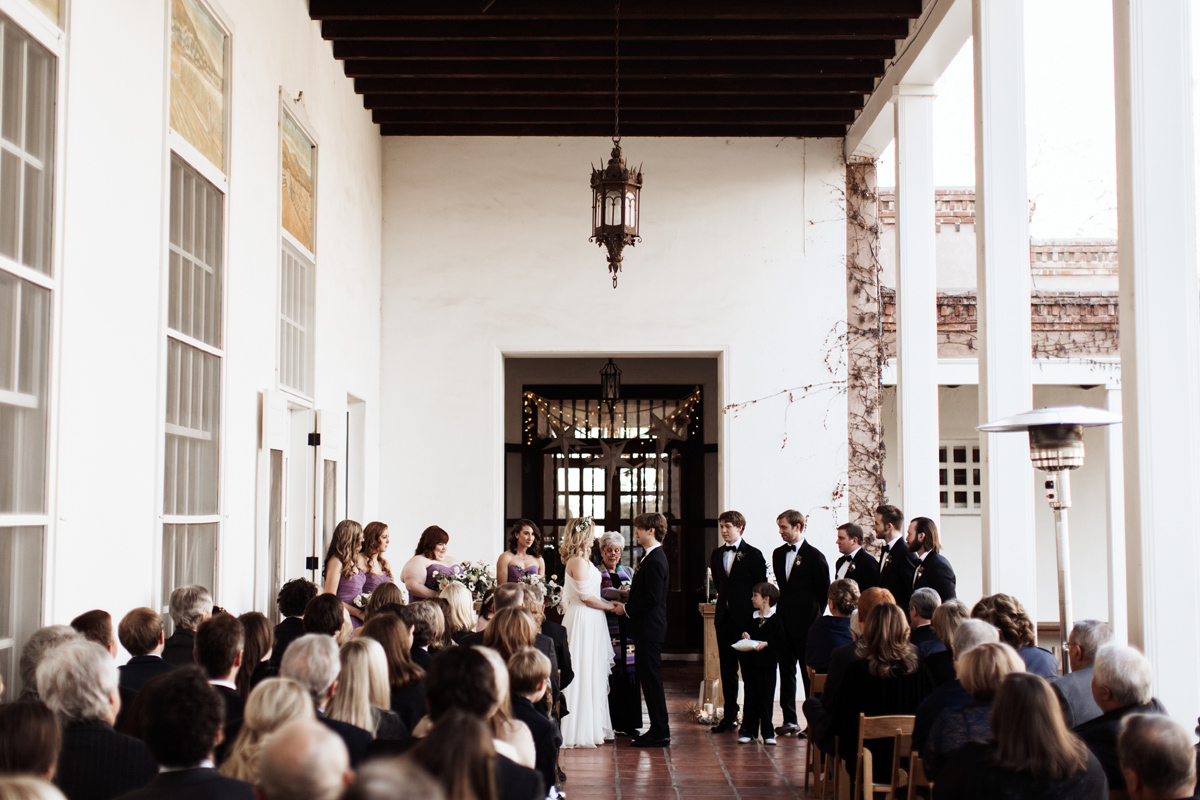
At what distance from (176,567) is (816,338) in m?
7.21

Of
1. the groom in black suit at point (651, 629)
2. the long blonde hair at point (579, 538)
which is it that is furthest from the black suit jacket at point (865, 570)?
the long blonde hair at point (579, 538)

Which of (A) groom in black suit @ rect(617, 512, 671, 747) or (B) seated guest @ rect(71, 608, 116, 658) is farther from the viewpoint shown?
(A) groom in black suit @ rect(617, 512, 671, 747)

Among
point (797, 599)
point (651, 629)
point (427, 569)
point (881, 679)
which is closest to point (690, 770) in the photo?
point (651, 629)

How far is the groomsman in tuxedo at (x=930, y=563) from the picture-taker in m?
7.20

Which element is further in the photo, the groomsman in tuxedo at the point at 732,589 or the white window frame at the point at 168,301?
the groomsman in tuxedo at the point at 732,589

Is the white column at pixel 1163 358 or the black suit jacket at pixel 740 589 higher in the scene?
the white column at pixel 1163 358

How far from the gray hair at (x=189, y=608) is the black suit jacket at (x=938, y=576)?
170 inches

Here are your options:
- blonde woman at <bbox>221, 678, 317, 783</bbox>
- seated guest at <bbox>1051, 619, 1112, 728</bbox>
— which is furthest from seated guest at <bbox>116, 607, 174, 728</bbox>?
seated guest at <bbox>1051, 619, 1112, 728</bbox>

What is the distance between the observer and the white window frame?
18.6 feet

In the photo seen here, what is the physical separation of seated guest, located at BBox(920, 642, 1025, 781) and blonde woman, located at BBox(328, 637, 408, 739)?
1836 millimetres

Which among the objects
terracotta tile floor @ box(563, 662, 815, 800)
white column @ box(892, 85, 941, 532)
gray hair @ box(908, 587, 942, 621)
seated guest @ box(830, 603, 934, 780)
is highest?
white column @ box(892, 85, 941, 532)

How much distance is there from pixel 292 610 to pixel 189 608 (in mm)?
882

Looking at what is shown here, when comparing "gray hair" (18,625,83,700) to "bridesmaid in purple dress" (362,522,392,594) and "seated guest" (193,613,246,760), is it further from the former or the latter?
"bridesmaid in purple dress" (362,522,392,594)

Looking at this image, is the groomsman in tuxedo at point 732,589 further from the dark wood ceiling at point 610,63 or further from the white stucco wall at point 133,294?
the dark wood ceiling at point 610,63
